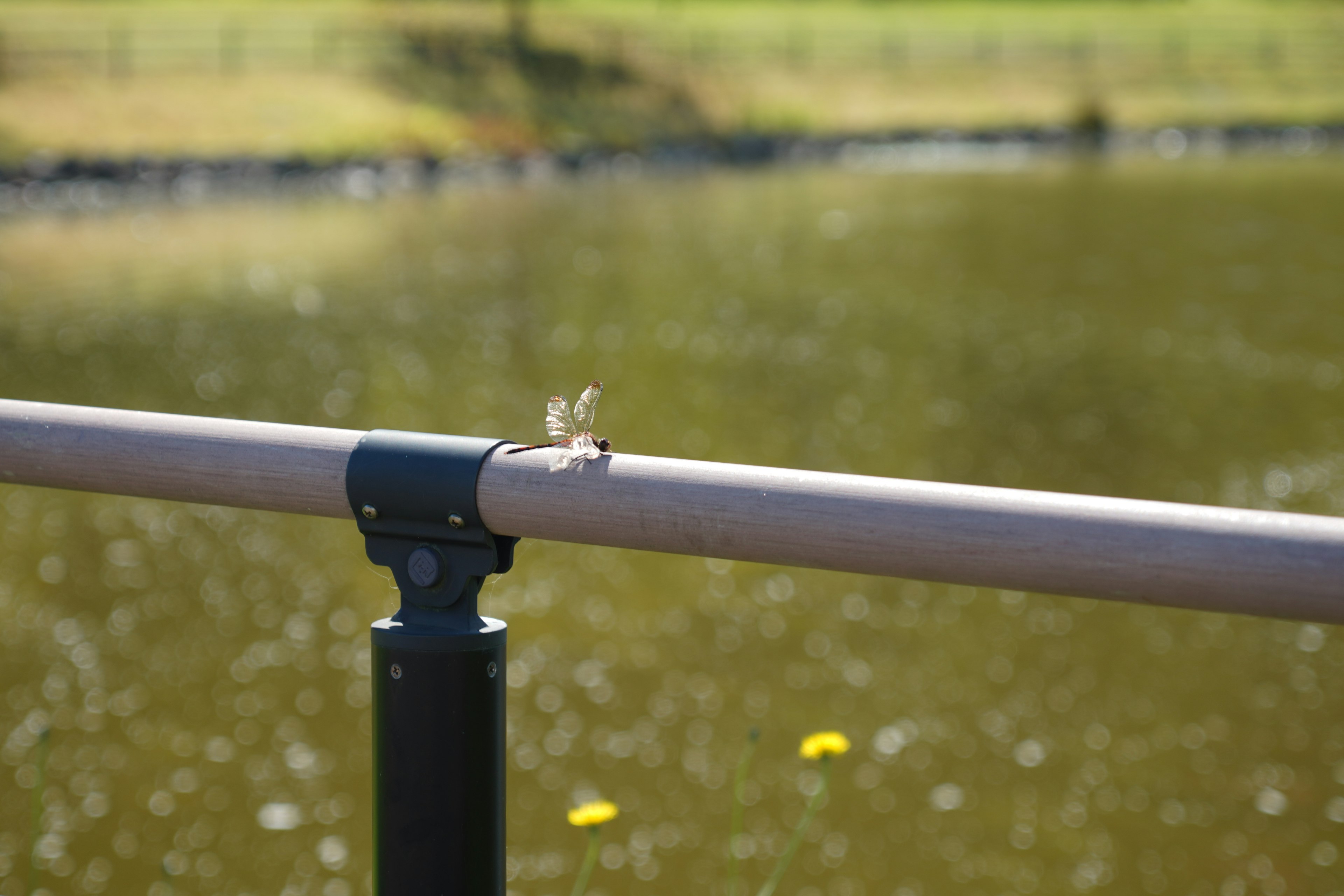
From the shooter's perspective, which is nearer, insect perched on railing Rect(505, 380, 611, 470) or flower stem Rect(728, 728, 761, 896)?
insect perched on railing Rect(505, 380, 611, 470)

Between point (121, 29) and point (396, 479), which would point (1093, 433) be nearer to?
point (396, 479)

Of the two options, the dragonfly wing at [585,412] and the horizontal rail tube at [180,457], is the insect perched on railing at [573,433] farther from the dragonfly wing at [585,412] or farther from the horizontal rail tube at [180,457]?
the horizontal rail tube at [180,457]

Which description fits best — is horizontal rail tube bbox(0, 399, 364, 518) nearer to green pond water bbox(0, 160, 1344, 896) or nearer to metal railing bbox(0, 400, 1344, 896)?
metal railing bbox(0, 400, 1344, 896)

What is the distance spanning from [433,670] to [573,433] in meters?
0.33

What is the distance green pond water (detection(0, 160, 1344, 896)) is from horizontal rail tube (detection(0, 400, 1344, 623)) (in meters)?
0.08

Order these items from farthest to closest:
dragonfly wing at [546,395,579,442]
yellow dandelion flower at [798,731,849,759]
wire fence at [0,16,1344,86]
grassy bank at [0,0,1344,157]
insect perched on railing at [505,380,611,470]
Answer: wire fence at [0,16,1344,86] < grassy bank at [0,0,1344,157] < yellow dandelion flower at [798,731,849,759] < dragonfly wing at [546,395,579,442] < insect perched on railing at [505,380,611,470]

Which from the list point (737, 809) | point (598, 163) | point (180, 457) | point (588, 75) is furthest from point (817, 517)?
point (588, 75)

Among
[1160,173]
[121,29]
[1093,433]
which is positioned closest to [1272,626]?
[1093,433]

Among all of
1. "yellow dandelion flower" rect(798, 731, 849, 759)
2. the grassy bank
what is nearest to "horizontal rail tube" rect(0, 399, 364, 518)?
"yellow dandelion flower" rect(798, 731, 849, 759)

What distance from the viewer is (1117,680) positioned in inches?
227

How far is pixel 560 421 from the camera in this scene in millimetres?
1595

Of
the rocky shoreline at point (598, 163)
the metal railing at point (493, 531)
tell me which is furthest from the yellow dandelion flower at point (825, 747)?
the rocky shoreline at point (598, 163)

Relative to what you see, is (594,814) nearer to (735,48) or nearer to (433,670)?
(433,670)

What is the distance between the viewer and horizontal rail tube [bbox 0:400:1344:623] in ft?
3.98
